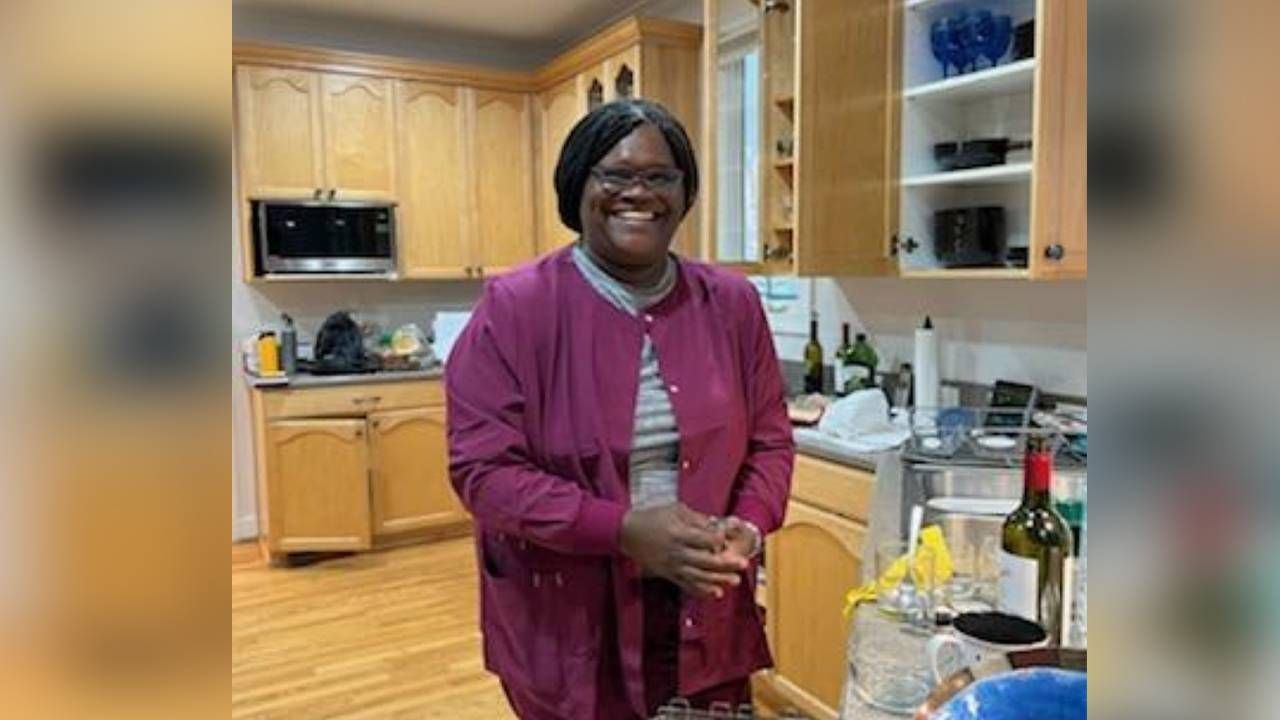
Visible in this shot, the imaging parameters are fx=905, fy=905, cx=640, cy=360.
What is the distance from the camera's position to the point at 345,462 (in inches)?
161

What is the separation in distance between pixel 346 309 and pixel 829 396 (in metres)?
2.64

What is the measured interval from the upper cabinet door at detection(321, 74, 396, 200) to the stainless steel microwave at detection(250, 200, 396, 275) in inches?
4.2

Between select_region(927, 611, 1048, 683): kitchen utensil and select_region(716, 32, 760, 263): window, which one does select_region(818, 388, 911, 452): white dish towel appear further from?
select_region(927, 611, 1048, 683): kitchen utensil

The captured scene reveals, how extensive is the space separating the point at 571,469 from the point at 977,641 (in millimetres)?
555

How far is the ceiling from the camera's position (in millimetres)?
4109

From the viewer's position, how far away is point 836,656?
241 centimetres

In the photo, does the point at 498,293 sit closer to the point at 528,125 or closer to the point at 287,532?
the point at 287,532

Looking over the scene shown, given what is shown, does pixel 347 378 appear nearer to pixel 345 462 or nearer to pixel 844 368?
pixel 345 462

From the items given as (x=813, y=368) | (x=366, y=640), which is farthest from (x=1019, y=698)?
(x=366, y=640)

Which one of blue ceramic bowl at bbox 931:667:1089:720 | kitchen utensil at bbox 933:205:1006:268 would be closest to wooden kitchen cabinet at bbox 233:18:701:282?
kitchen utensil at bbox 933:205:1006:268

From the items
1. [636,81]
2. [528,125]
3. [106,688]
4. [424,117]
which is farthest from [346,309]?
[106,688]

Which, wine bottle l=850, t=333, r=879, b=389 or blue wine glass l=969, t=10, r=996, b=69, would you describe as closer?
blue wine glass l=969, t=10, r=996, b=69

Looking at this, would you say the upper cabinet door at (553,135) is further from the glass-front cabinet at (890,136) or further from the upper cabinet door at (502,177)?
the glass-front cabinet at (890,136)

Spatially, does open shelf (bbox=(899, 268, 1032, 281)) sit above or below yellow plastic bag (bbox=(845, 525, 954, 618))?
above
